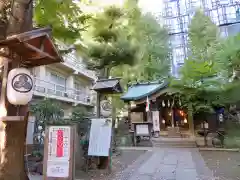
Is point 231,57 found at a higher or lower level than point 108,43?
lower

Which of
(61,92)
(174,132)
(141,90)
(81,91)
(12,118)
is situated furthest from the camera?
(81,91)

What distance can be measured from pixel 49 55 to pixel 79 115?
3.77 metres

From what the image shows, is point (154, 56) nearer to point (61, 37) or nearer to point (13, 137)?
point (61, 37)

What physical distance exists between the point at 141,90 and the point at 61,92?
7673 millimetres

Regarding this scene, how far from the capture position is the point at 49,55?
168 inches

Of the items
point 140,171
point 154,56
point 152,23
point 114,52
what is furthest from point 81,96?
point 140,171

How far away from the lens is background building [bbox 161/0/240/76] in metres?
26.1

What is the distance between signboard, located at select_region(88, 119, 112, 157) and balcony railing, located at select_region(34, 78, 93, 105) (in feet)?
29.0

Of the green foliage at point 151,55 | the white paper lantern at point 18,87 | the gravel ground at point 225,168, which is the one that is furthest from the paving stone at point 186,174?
the green foliage at point 151,55

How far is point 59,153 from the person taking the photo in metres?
4.23

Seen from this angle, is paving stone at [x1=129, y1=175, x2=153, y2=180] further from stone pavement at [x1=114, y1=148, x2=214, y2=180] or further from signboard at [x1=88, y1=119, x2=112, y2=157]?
signboard at [x1=88, y1=119, x2=112, y2=157]

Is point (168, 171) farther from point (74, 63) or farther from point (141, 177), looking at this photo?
point (74, 63)

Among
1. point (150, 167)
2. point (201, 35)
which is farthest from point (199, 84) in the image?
point (201, 35)

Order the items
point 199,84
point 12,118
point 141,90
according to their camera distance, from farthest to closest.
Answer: point 141,90 < point 199,84 < point 12,118
